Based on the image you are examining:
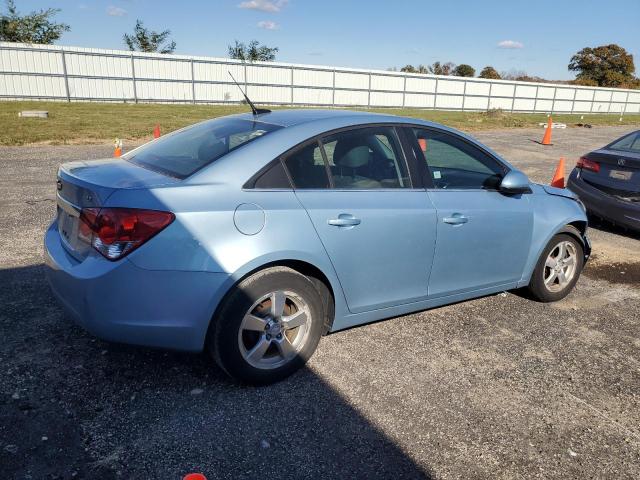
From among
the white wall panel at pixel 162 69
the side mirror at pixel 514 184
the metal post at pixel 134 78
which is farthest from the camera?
the white wall panel at pixel 162 69

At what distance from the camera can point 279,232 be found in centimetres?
304

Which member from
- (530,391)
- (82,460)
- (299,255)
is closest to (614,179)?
(530,391)

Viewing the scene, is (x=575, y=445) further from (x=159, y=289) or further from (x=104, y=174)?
(x=104, y=174)

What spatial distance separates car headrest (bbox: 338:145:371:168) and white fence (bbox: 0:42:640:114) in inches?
1113

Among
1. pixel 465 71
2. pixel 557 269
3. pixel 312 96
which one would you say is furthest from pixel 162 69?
pixel 465 71

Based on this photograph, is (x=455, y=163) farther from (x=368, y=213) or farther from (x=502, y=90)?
(x=502, y=90)

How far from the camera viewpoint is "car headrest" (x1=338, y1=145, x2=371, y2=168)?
142 inches

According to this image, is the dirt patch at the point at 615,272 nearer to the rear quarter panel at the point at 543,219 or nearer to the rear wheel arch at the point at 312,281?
the rear quarter panel at the point at 543,219

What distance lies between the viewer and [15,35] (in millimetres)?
31281

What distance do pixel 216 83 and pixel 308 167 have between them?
1167 inches

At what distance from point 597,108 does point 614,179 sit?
49.0m

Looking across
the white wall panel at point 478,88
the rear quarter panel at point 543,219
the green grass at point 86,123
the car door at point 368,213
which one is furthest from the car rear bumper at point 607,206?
the white wall panel at point 478,88

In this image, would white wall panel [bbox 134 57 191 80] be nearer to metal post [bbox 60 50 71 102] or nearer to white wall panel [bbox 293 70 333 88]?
metal post [bbox 60 50 71 102]

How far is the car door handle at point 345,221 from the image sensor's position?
3260 millimetres
